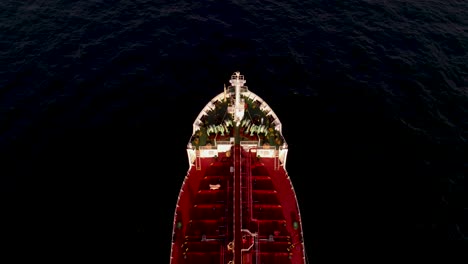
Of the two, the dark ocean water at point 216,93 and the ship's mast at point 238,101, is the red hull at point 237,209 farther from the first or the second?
the dark ocean water at point 216,93

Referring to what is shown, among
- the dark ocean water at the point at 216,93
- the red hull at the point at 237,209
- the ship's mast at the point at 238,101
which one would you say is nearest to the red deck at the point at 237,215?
the red hull at the point at 237,209

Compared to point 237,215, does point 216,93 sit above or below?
above

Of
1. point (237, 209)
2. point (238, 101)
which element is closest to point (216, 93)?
point (238, 101)

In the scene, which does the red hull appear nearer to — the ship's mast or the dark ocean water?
the ship's mast

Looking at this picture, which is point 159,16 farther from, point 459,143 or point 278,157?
point 459,143

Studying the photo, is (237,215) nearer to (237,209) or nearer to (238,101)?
(237,209)

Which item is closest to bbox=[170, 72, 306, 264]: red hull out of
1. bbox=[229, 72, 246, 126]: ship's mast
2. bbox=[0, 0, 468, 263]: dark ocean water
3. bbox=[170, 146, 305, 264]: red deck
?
bbox=[170, 146, 305, 264]: red deck
